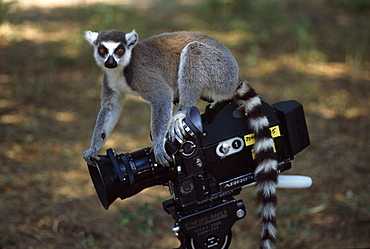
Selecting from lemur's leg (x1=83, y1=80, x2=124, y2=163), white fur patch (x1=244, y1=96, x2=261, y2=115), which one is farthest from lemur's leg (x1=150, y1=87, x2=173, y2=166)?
white fur patch (x1=244, y1=96, x2=261, y2=115)

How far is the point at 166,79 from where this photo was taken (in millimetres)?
2742

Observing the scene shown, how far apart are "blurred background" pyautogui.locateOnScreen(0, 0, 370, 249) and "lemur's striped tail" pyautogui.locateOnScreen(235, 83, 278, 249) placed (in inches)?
9.4

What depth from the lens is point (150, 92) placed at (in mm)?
2611

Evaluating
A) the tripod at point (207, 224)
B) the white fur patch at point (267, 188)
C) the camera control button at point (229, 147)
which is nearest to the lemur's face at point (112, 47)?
the camera control button at point (229, 147)

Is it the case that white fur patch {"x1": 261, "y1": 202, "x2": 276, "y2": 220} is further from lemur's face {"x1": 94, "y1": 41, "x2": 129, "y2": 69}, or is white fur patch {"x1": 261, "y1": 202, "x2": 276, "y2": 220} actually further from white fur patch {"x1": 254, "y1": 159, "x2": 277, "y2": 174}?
lemur's face {"x1": 94, "y1": 41, "x2": 129, "y2": 69}

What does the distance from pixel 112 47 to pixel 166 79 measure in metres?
0.47

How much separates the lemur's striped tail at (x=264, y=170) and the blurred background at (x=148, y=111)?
24 cm

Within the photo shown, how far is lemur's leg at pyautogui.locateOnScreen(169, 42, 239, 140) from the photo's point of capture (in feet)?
8.79

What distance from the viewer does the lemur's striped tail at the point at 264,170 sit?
→ 2203 millimetres

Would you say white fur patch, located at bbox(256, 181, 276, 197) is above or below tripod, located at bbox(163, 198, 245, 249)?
above

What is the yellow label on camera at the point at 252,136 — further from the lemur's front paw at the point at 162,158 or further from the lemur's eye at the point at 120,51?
the lemur's eye at the point at 120,51

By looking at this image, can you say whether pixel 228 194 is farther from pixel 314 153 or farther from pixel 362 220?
pixel 314 153

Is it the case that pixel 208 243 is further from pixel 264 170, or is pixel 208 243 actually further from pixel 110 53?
pixel 110 53

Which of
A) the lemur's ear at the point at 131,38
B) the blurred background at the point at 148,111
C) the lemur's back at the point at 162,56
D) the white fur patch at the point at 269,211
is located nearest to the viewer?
the white fur patch at the point at 269,211
